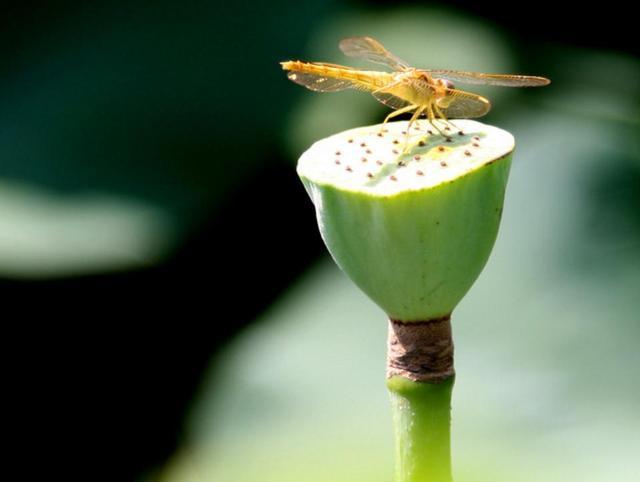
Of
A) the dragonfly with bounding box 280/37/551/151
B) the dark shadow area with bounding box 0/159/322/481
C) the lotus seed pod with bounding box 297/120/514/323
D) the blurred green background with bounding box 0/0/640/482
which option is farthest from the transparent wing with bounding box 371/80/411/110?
the dark shadow area with bounding box 0/159/322/481

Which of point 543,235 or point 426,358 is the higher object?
point 426,358

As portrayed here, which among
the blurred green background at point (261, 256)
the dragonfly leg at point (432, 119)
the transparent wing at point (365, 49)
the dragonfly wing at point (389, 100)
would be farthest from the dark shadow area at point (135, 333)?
the dragonfly leg at point (432, 119)

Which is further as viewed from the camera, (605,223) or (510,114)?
(510,114)

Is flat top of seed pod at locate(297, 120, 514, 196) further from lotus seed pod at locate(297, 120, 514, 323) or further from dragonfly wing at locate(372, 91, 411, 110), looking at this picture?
dragonfly wing at locate(372, 91, 411, 110)

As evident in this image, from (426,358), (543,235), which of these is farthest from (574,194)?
(426,358)

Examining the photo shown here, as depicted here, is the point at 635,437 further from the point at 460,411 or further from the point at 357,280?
the point at 357,280

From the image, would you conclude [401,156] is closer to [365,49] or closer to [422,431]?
[422,431]

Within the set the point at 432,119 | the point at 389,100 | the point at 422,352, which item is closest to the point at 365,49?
the point at 389,100
